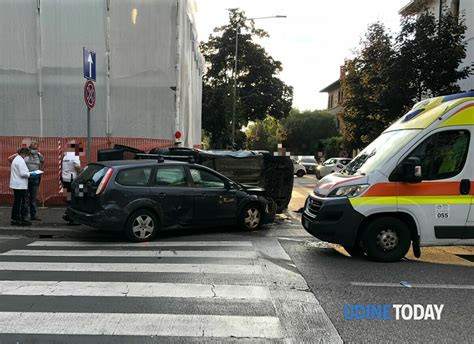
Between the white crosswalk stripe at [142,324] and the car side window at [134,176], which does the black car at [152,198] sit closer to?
the car side window at [134,176]

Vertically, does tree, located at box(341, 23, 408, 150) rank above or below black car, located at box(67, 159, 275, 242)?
above

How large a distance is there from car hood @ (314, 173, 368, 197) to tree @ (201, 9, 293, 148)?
36.1 metres

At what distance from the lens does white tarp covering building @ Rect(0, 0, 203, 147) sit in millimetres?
13820

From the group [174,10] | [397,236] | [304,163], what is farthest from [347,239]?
[304,163]

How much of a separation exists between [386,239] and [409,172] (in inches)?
41.5

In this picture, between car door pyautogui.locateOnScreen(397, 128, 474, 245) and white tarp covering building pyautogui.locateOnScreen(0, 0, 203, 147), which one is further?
white tarp covering building pyautogui.locateOnScreen(0, 0, 203, 147)

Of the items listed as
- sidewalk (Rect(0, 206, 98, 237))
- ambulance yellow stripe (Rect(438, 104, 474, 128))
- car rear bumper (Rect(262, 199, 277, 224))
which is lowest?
sidewalk (Rect(0, 206, 98, 237))

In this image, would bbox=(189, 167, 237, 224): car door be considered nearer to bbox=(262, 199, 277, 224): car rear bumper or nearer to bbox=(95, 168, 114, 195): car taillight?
bbox=(262, 199, 277, 224): car rear bumper

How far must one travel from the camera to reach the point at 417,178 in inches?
271

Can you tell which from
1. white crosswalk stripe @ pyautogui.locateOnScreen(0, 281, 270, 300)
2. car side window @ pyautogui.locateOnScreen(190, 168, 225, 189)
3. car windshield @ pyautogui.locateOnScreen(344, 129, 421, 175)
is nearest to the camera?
white crosswalk stripe @ pyautogui.locateOnScreen(0, 281, 270, 300)

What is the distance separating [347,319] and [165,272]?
8.58 feet

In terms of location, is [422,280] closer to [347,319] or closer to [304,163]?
[347,319]

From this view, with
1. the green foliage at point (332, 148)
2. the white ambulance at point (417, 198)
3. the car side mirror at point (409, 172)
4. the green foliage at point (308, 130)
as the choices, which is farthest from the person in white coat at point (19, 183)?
the green foliage at point (308, 130)

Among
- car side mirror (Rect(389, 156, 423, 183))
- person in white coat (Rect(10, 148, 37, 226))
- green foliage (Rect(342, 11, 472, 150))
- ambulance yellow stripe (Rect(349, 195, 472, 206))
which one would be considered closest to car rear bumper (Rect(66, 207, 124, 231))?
person in white coat (Rect(10, 148, 37, 226))
